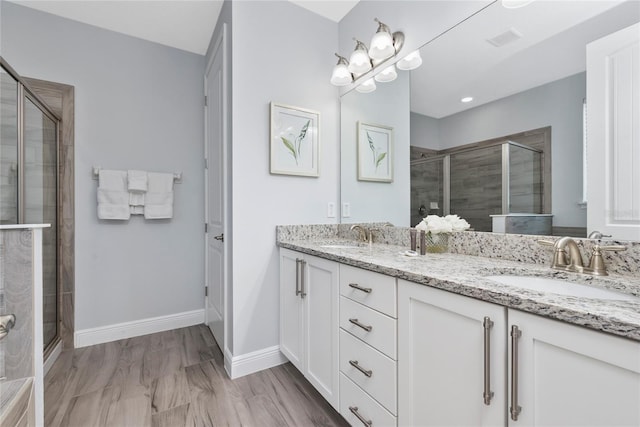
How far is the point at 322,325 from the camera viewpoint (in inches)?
56.6

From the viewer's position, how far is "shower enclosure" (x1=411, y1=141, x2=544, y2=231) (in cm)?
114

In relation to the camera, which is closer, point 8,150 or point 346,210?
point 8,150

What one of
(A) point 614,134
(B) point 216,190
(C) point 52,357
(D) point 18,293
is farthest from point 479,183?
(C) point 52,357

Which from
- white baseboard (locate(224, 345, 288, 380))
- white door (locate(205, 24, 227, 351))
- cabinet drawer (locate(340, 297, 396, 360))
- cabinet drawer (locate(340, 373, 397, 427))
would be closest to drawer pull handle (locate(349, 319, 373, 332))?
cabinet drawer (locate(340, 297, 396, 360))

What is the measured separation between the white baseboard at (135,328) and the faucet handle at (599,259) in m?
2.78

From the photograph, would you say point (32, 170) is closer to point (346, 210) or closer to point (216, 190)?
point (216, 190)

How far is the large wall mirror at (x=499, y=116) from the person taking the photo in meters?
1.00

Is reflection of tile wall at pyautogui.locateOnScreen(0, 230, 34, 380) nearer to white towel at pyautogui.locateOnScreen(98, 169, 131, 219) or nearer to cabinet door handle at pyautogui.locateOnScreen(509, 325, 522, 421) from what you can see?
white towel at pyautogui.locateOnScreen(98, 169, 131, 219)

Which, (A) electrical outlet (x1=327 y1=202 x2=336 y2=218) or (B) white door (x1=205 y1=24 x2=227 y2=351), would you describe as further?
(A) electrical outlet (x1=327 y1=202 x2=336 y2=218)

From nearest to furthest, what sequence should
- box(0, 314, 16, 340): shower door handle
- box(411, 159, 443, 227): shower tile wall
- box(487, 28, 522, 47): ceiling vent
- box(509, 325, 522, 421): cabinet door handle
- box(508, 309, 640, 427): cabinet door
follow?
box(508, 309, 640, 427): cabinet door
box(509, 325, 522, 421): cabinet door handle
box(0, 314, 16, 340): shower door handle
box(487, 28, 522, 47): ceiling vent
box(411, 159, 443, 227): shower tile wall

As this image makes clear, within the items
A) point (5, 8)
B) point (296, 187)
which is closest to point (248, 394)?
point (296, 187)

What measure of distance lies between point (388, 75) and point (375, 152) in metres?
0.49

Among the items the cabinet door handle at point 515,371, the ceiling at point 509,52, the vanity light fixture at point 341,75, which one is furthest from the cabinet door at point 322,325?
the vanity light fixture at point 341,75

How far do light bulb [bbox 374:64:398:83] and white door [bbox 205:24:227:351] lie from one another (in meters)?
1.06
